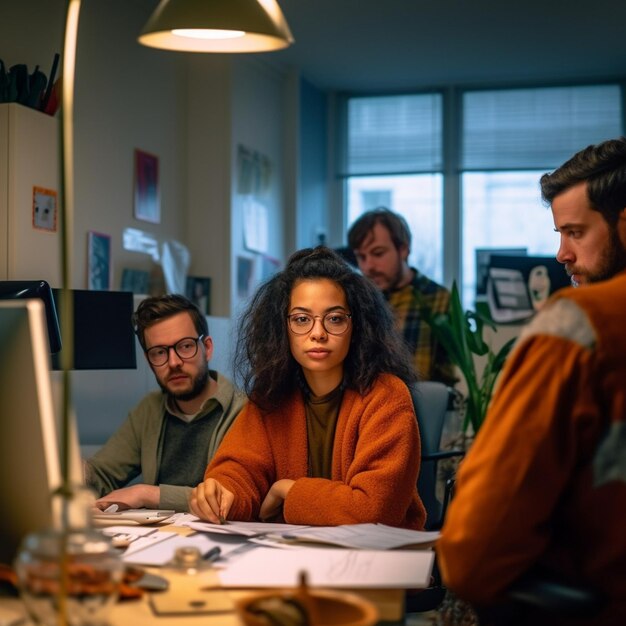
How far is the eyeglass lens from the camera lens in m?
2.64

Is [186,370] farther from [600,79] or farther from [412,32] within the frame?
[600,79]

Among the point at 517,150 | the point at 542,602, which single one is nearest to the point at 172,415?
the point at 542,602

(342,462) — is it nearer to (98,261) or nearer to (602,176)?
(602,176)

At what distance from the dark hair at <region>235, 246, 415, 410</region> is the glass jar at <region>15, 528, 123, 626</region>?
1161 millimetres

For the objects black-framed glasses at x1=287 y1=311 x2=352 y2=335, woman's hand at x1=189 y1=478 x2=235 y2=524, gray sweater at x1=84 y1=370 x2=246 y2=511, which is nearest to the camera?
woman's hand at x1=189 y1=478 x2=235 y2=524

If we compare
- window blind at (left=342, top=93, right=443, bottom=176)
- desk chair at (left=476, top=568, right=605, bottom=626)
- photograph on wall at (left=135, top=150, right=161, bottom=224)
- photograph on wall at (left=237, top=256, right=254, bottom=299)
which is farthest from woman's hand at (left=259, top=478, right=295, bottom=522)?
window blind at (left=342, top=93, right=443, bottom=176)

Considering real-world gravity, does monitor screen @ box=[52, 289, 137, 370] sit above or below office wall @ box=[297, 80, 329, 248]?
below

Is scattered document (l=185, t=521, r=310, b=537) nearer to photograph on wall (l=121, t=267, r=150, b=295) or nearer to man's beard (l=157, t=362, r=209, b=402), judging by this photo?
man's beard (l=157, t=362, r=209, b=402)

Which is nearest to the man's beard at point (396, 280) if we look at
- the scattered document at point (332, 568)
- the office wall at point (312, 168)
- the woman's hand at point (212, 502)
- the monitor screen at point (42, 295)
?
the monitor screen at point (42, 295)

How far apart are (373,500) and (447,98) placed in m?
5.63

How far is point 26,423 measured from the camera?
4.15ft

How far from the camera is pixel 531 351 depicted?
137cm

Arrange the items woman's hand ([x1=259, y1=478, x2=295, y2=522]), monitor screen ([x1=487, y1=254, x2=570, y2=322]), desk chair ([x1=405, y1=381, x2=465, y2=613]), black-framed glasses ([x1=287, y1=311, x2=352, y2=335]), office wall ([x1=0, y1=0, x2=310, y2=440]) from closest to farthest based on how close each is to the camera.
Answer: woman's hand ([x1=259, y1=478, x2=295, y2=522]) < black-framed glasses ([x1=287, y1=311, x2=352, y2=335]) < desk chair ([x1=405, y1=381, x2=465, y2=613]) < office wall ([x1=0, y1=0, x2=310, y2=440]) < monitor screen ([x1=487, y1=254, x2=570, y2=322])

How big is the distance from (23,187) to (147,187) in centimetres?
174
